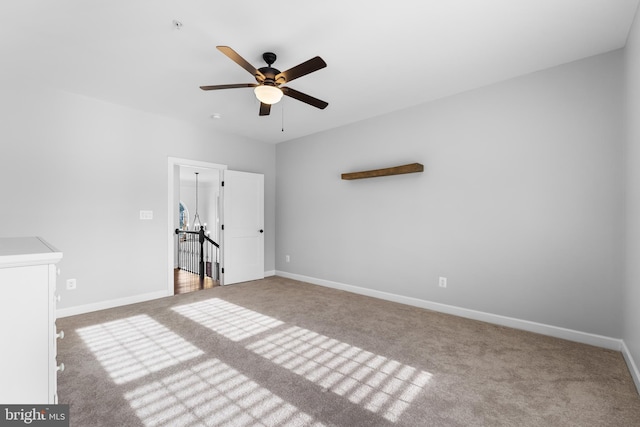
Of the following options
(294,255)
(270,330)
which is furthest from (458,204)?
(294,255)

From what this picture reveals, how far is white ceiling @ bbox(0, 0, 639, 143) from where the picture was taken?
212 centimetres

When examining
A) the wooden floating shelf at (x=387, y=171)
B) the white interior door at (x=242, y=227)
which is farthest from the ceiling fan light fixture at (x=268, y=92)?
the white interior door at (x=242, y=227)

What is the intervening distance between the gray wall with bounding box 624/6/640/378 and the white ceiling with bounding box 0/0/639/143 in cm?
29

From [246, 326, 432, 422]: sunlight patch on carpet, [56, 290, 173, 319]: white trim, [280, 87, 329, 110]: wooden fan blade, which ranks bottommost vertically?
[246, 326, 432, 422]: sunlight patch on carpet

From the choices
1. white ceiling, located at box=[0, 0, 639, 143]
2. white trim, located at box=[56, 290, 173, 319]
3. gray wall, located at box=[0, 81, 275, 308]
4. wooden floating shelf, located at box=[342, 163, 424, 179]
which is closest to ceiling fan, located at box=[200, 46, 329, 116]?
white ceiling, located at box=[0, 0, 639, 143]

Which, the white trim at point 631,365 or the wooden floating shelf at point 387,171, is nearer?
the white trim at point 631,365

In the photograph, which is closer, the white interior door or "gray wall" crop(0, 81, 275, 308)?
"gray wall" crop(0, 81, 275, 308)

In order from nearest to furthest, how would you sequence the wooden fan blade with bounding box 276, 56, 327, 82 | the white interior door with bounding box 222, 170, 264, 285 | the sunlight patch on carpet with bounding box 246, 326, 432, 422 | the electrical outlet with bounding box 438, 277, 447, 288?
the sunlight patch on carpet with bounding box 246, 326, 432, 422 → the wooden fan blade with bounding box 276, 56, 327, 82 → the electrical outlet with bounding box 438, 277, 447, 288 → the white interior door with bounding box 222, 170, 264, 285

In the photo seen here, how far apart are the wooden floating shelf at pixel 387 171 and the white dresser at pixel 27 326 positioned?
3497mm

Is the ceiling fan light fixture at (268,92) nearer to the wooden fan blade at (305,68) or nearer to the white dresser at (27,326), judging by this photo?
the wooden fan blade at (305,68)

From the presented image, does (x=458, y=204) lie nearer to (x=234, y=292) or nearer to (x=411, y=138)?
(x=411, y=138)

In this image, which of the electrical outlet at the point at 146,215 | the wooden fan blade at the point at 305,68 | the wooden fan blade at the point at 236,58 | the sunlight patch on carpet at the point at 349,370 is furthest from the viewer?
the electrical outlet at the point at 146,215

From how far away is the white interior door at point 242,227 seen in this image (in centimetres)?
507

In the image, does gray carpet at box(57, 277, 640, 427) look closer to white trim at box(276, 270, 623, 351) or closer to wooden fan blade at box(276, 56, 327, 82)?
white trim at box(276, 270, 623, 351)
